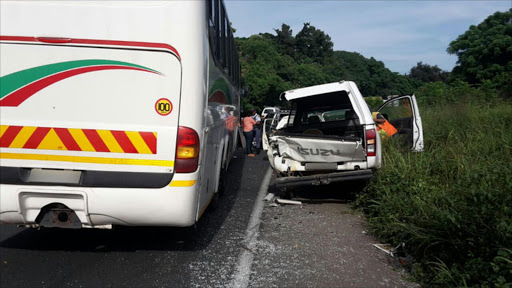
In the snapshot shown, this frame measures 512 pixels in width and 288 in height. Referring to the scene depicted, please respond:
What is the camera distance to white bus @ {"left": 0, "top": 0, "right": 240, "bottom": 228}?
4.05 metres

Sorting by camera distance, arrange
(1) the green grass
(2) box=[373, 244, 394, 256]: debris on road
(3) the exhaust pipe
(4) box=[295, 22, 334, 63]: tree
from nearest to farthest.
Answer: (1) the green grass → (3) the exhaust pipe → (2) box=[373, 244, 394, 256]: debris on road → (4) box=[295, 22, 334, 63]: tree

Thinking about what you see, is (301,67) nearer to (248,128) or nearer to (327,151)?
(248,128)

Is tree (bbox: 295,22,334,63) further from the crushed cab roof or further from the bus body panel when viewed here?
the bus body panel

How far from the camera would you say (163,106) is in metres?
4.14

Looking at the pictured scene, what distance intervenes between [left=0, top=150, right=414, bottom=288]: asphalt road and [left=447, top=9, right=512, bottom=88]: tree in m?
23.9

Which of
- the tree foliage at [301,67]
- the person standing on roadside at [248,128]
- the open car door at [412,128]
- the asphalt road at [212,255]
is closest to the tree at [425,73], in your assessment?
the tree foliage at [301,67]

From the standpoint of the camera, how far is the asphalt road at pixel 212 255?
13.9 feet

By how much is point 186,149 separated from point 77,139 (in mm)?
1040

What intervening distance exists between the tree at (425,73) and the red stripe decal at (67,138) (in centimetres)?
10713

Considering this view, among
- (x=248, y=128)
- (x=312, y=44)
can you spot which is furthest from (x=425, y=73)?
(x=248, y=128)

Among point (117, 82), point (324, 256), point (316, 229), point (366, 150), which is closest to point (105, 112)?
point (117, 82)

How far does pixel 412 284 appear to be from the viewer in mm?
4133

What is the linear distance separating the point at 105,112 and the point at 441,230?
3532 millimetres

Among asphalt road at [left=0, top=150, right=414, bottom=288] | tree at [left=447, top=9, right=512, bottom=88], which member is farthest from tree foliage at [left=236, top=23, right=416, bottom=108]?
asphalt road at [left=0, top=150, right=414, bottom=288]
